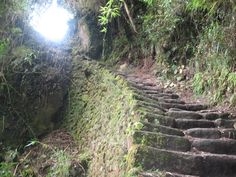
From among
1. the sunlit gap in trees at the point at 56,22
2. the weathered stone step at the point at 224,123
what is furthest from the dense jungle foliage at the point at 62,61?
the sunlit gap in trees at the point at 56,22

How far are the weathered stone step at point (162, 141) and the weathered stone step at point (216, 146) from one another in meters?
0.13

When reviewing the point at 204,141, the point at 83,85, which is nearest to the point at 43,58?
the point at 83,85

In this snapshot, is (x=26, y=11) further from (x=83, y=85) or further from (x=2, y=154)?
(x=2, y=154)

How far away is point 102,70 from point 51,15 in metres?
4.95

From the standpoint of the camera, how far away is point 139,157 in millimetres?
3543

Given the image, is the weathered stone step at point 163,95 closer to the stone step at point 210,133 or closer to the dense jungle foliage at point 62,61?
the dense jungle foliage at point 62,61

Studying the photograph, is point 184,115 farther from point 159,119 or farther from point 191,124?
point 159,119

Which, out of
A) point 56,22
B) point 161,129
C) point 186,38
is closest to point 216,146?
point 161,129

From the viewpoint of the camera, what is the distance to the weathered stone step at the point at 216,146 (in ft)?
13.8

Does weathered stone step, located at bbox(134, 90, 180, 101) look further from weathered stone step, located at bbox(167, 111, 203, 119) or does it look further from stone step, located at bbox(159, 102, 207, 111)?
weathered stone step, located at bbox(167, 111, 203, 119)

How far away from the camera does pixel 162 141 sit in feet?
13.1

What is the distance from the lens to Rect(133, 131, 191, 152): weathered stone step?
383 cm

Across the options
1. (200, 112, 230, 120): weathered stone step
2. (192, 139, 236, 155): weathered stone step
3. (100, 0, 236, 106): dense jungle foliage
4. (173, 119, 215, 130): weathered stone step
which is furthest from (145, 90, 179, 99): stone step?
(192, 139, 236, 155): weathered stone step

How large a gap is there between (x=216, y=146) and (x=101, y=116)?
7.40ft
